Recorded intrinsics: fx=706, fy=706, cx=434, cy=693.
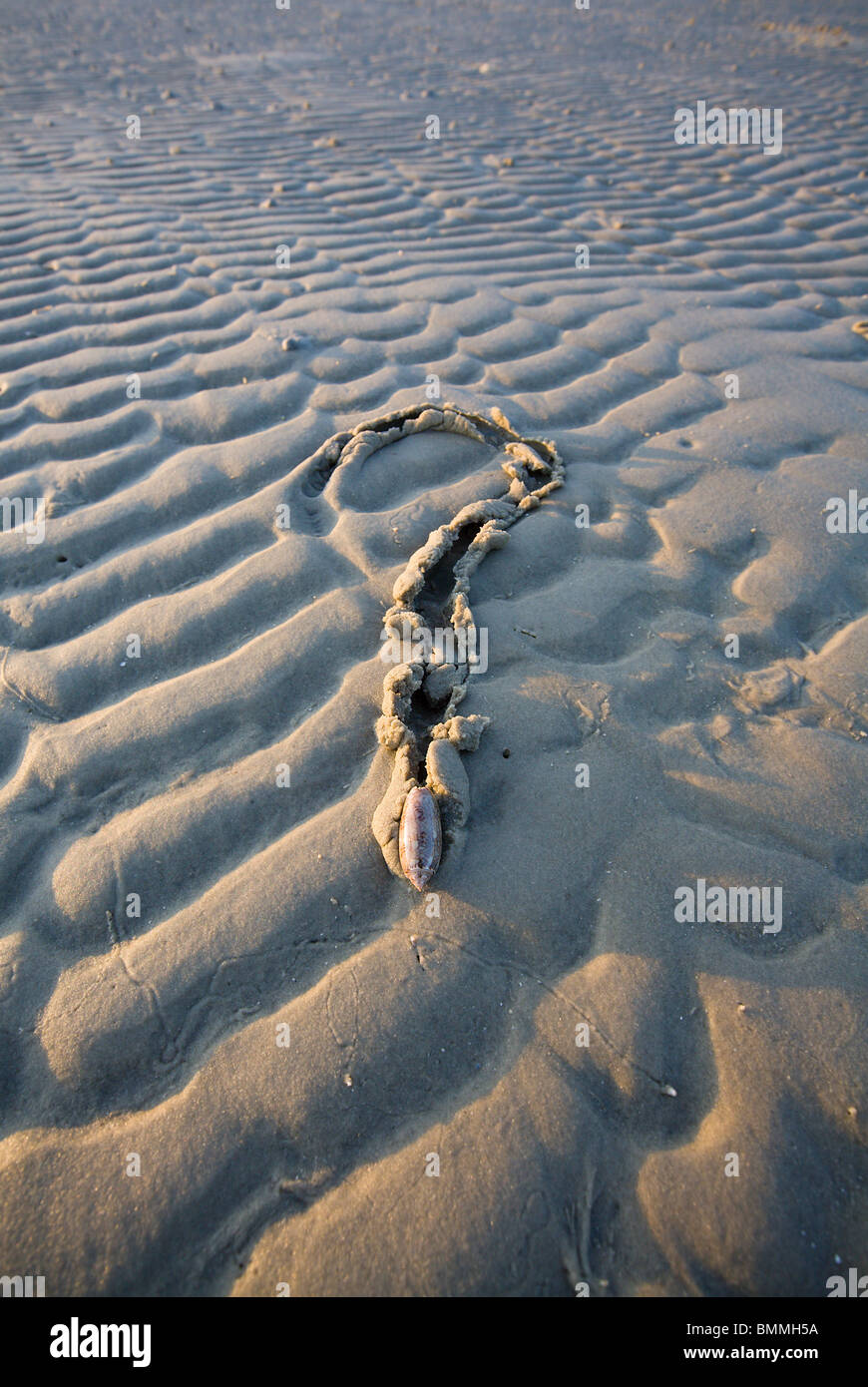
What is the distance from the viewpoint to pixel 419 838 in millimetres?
1424

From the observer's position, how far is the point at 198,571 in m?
2.11

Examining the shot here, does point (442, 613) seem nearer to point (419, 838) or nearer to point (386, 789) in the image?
point (386, 789)

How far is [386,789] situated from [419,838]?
0.19 m

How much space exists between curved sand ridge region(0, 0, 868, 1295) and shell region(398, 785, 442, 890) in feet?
0.21

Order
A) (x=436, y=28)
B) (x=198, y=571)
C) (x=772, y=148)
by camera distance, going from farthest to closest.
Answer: (x=436, y=28) → (x=772, y=148) → (x=198, y=571)

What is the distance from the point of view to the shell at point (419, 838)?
4.62 feet

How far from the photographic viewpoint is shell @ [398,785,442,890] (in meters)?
1.41

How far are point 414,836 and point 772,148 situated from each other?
727 cm

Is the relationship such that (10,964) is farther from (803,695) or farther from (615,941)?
(803,695)

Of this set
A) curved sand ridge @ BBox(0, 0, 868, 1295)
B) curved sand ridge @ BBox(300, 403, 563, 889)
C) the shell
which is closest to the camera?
curved sand ridge @ BBox(0, 0, 868, 1295)

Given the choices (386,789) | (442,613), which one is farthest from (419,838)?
(442,613)

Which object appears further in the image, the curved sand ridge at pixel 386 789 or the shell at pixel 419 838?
the shell at pixel 419 838

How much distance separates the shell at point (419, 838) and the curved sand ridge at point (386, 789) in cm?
6
